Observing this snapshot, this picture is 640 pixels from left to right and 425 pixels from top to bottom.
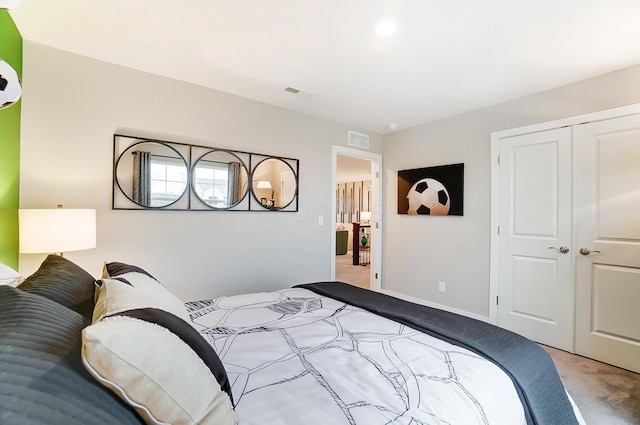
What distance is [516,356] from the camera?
1249mm

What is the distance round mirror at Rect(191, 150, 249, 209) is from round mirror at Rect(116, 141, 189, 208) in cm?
14

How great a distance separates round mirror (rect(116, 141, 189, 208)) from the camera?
2.45 meters

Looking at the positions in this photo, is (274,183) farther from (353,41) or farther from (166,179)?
(353,41)

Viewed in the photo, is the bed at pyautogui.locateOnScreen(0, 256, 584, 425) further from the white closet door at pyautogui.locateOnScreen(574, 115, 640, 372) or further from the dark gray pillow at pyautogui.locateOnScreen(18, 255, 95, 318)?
the white closet door at pyautogui.locateOnScreen(574, 115, 640, 372)

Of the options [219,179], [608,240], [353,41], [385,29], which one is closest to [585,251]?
[608,240]

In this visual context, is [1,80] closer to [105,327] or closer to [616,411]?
[105,327]

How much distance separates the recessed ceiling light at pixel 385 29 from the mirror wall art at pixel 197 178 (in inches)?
68.1

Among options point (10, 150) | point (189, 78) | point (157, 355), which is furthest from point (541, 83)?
point (10, 150)

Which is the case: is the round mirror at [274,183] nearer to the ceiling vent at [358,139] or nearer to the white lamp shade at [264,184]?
the white lamp shade at [264,184]

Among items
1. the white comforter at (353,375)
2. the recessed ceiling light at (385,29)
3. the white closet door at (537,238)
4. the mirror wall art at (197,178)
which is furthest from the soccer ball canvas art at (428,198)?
the white comforter at (353,375)

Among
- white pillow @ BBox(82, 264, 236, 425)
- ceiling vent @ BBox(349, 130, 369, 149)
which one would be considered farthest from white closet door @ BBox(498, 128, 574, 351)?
white pillow @ BBox(82, 264, 236, 425)

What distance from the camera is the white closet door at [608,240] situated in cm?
233

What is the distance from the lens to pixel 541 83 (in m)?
2.67

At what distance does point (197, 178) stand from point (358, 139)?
2309 millimetres
